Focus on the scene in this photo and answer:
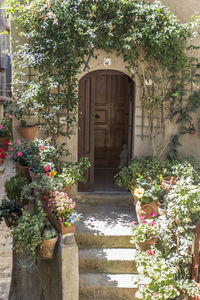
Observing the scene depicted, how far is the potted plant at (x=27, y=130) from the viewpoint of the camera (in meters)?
6.48

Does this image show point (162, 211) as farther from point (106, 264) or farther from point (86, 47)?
point (86, 47)

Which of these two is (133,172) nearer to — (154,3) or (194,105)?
(194,105)

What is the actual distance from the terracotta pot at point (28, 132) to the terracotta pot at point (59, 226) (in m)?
1.93

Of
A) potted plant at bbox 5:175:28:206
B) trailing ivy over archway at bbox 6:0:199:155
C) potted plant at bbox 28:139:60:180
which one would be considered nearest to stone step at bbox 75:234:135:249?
potted plant at bbox 28:139:60:180

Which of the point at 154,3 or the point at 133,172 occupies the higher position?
the point at 154,3

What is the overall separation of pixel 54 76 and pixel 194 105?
2778mm

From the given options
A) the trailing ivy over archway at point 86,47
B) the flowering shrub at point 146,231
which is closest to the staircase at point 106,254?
the flowering shrub at point 146,231

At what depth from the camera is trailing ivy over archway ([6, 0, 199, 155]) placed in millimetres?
5973

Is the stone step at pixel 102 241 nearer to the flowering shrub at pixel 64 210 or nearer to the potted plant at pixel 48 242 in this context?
the potted plant at pixel 48 242

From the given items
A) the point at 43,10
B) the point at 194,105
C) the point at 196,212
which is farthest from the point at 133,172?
the point at 43,10

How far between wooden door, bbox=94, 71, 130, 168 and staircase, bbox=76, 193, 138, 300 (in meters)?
3.03

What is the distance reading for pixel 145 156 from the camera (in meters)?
6.93

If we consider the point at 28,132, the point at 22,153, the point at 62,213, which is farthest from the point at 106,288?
the point at 28,132

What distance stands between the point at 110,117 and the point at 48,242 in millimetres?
5259
